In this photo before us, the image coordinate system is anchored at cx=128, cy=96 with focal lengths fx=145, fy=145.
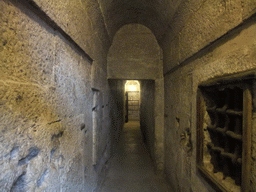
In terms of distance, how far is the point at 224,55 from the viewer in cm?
107

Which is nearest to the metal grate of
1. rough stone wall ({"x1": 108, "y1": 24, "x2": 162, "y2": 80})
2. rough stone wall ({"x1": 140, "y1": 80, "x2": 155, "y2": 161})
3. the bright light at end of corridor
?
rough stone wall ({"x1": 108, "y1": 24, "x2": 162, "y2": 80})

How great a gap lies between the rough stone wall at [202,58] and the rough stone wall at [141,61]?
80 centimetres

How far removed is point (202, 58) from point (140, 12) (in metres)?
1.81

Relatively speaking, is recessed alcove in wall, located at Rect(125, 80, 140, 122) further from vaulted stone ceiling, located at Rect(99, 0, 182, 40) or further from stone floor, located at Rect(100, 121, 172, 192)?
vaulted stone ceiling, located at Rect(99, 0, 182, 40)

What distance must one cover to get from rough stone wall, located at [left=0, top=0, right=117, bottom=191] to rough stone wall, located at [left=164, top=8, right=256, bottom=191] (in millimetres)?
1113

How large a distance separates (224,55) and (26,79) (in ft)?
4.17

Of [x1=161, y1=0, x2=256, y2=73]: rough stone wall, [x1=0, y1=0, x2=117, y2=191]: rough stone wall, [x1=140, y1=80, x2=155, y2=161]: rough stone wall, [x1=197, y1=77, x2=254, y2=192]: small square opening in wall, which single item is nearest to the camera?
[x1=0, y1=0, x2=117, y2=191]: rough stone wall

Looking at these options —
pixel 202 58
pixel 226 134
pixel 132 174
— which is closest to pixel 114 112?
pixel 132 174

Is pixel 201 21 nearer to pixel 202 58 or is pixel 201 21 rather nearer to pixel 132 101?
pixel 202 58

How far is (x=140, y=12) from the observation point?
268cm

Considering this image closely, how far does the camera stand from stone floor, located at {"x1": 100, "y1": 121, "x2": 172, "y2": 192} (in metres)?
2.54

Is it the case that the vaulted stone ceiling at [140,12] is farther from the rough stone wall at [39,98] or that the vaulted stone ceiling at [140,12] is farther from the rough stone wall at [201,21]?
the rough stone wall at [39,98]

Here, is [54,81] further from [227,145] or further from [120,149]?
[120,149]

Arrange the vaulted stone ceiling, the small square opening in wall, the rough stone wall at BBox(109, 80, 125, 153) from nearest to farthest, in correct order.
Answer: the small square opening in wall
the vaulted stone ceiling
the rough stone wall at BBox(109, 80, 125, 153)
